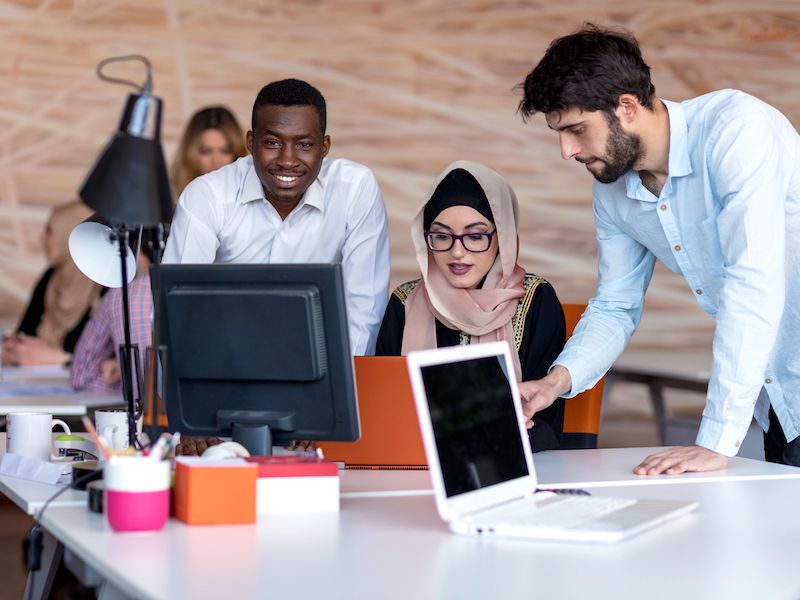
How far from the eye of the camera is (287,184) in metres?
2.73

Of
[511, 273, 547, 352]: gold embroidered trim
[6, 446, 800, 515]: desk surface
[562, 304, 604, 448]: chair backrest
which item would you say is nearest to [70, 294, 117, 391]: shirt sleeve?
[6, 446, 800, 515]: desk surface

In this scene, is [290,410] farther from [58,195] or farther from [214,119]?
[58,195]

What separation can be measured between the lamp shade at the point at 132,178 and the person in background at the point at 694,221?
33.0 inches

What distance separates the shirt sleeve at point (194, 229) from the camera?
274 cm

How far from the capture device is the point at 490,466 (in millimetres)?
1729

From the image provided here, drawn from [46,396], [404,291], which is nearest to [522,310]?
[404,291]

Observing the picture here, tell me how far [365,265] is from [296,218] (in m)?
0.22

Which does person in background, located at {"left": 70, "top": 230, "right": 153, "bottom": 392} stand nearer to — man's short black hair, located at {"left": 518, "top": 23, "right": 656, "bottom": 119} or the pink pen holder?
man's short black hair, located at {"left": 518, "top": 23, "right": 656, "bottom": 119}

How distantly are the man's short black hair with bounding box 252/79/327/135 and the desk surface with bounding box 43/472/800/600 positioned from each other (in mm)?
1247

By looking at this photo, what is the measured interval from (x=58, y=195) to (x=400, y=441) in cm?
470

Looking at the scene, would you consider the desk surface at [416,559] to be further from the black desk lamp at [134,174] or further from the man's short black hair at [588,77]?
the man's short black hair at [588,77]

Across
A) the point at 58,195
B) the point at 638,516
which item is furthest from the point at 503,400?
the point at 58,195

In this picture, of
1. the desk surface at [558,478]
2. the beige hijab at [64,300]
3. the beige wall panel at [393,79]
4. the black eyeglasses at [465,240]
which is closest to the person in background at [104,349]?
the black eyeglasses at [465,240]

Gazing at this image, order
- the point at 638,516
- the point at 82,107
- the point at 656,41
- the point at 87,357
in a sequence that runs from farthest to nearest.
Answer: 1. the point at 656,41
2. the point at 82,107
3. the point at 87,357
4. the point at 638,516
